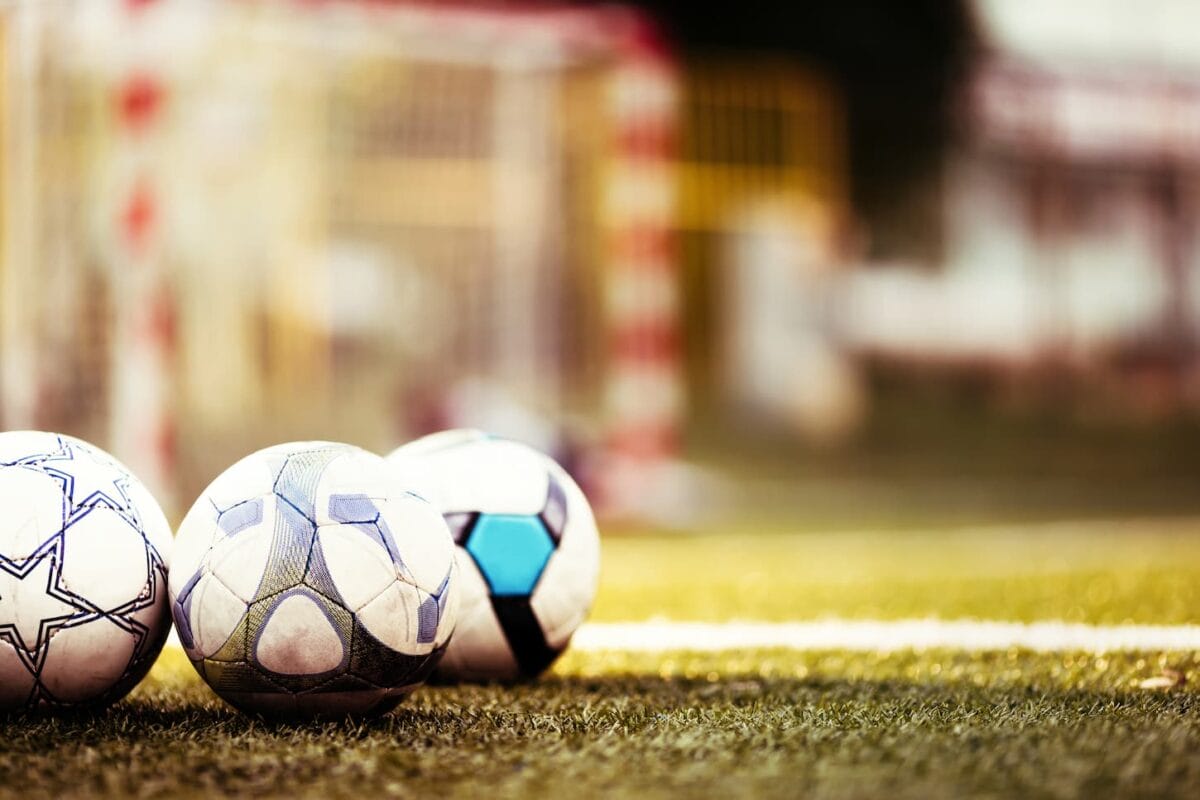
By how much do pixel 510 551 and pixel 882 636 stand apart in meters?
1.31

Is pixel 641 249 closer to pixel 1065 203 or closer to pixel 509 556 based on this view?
pixel 509 556

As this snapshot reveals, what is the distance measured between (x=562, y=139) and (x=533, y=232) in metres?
0.93

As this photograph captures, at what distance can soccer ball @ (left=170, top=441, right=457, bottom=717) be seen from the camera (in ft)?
8.28

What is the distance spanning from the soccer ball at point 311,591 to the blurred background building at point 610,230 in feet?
17.3

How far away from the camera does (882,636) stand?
402cm

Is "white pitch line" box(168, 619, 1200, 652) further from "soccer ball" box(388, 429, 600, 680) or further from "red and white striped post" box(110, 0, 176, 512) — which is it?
"red and white striped post" box(110, 0, 176, 512)

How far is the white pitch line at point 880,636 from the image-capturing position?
3732 millimetres

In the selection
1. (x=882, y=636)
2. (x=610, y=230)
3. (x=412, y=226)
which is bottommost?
(x=882, y=636)

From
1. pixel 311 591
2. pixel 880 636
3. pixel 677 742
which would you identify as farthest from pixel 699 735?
pixel 880 636

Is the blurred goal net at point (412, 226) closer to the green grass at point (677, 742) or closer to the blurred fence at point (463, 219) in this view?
the blurred fence at point (463, 219)

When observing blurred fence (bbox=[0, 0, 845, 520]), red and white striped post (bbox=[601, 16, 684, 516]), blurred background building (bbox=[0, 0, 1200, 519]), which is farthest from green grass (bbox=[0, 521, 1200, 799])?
blurred fence (bbox=[0, 0, 845, 520])

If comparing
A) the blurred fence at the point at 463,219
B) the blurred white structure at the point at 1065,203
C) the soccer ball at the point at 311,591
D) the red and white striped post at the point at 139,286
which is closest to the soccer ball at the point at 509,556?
the soccer ball at the point at 311,591

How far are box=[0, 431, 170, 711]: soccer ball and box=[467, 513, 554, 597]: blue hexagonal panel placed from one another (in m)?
0.69

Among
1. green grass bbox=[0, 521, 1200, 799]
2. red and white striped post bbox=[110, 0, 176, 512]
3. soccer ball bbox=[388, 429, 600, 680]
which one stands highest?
red and white striped post bbox=[110, 0, 176, 512]
